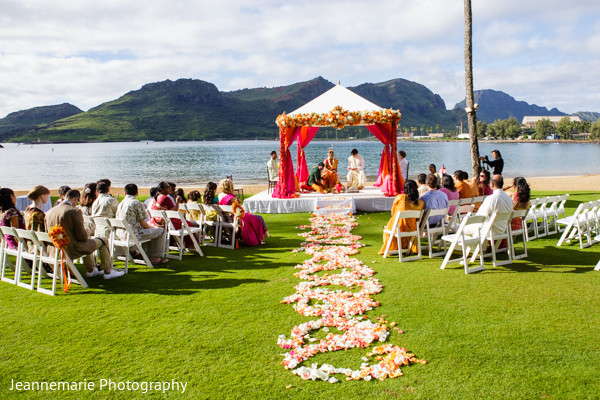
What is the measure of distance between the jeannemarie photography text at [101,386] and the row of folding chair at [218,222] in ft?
17.3

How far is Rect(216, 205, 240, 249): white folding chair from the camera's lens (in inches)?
359

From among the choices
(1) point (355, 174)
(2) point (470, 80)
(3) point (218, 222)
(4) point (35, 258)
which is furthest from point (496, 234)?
(1) point (355, 174)

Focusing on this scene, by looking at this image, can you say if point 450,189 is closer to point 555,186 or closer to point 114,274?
point 114,274

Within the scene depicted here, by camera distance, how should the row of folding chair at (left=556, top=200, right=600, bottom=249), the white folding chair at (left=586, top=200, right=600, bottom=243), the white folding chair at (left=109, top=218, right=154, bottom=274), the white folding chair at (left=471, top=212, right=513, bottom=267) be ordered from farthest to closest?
the white folding chair at (left=586, top=200, right=600, bottom=243) < the row of folding chair at (left=556, top=200, right=600, bottom=249) < the white folding chair at (left=109, top=218, right=154, bottom=274) < the white folding chair at (left=471, top=212, right=513, bottom=267)

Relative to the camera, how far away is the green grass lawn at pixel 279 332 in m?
3.71

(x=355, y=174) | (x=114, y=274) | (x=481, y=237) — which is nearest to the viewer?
(x=481, y=237)

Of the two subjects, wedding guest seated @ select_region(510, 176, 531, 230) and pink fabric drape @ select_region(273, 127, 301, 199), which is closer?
wedding guest seated @ select_region(510, 176, 531, 230)

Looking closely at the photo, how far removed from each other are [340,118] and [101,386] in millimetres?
11409

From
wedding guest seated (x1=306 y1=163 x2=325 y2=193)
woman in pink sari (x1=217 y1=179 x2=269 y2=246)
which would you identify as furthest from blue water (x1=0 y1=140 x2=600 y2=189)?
woman in pink sari (x1=217 y1=179 x2=269 y2=246)

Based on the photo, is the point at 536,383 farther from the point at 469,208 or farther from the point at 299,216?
the point at 299,216

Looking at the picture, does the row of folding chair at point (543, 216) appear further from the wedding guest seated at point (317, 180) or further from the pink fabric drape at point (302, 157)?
the pink fabric drape at point (302, 157)

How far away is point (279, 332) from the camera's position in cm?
480

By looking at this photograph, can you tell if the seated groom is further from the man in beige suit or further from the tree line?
the tree line

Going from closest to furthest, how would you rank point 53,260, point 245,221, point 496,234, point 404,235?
point 53,260 → point 496,234 → point 404,235 → point 245,221
